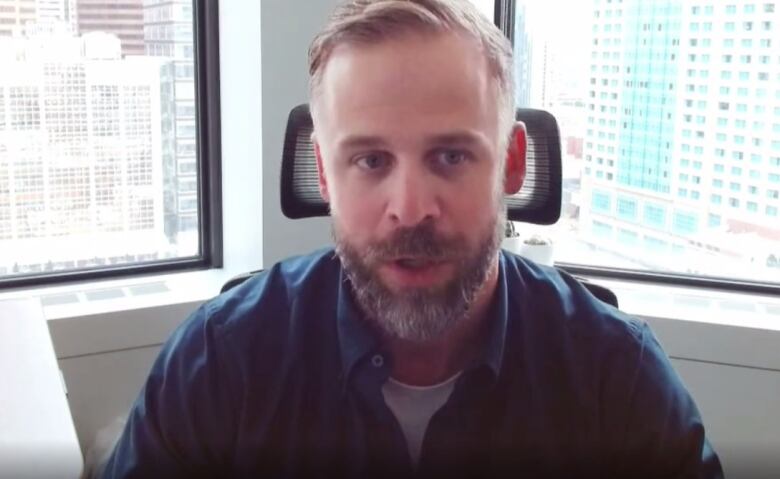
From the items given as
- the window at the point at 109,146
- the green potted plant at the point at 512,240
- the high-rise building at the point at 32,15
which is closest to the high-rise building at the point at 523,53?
the green potted plant at the point at 512,240

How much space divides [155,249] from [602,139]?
1308 millimetres

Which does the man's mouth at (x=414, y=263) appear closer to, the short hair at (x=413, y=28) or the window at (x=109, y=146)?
the short hair at (x=413, y=28)

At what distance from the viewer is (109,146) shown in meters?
2.25

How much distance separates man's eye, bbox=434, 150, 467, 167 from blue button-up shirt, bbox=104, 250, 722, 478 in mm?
243

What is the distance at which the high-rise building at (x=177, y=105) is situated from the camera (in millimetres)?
2260

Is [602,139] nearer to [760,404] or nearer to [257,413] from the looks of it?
[760,404]

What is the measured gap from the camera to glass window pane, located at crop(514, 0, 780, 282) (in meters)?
2.18

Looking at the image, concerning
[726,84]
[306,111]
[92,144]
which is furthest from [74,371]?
[726,84]

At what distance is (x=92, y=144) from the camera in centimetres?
222

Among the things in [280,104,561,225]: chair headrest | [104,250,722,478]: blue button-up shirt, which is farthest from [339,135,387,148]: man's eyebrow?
[280,104,561,225]: chair headrest

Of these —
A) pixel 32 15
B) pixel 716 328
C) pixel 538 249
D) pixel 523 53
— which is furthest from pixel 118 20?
pixel 716 328

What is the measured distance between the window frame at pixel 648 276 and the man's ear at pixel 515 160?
4.18 feet

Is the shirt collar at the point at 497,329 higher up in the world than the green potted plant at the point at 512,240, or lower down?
higher up

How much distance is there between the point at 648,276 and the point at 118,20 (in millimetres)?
1609
